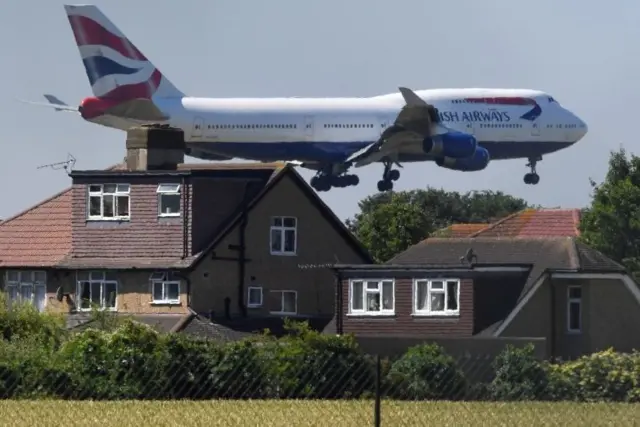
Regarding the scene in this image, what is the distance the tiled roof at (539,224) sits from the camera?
71.9 meters

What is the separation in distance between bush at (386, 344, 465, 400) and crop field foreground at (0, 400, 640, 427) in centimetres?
54

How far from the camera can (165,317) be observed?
50.6 m

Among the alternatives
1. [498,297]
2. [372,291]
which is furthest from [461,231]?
[498,297]

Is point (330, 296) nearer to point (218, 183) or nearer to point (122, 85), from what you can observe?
point (218, 183)

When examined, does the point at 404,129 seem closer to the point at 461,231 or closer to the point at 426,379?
the point at 461,231

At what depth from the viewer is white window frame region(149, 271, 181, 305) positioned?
51.2m

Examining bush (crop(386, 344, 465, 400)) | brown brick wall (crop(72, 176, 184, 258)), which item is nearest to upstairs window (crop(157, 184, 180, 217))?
brown brick wall (crop(72, 176, 184, 258))

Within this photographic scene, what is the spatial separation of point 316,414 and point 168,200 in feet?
98.5

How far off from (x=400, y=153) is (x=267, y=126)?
615 centimetres

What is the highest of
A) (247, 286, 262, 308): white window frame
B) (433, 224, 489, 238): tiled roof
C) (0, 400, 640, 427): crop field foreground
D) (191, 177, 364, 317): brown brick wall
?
(433, 224, 489, 238): tiled roof

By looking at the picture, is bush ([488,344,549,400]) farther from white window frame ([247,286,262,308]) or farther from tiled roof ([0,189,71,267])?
tiled roof ([0,189,71,267])

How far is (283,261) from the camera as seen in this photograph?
54.0 meters

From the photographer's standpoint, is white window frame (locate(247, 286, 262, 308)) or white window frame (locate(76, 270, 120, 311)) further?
white window frame (locate(247, 286, 262, 308))

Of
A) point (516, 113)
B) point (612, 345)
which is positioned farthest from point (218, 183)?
point (516, 113)
